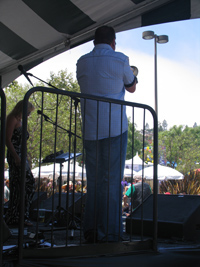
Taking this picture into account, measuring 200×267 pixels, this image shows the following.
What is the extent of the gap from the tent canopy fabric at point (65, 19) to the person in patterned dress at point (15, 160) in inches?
60.6

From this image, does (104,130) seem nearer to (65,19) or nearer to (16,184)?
(16,184)

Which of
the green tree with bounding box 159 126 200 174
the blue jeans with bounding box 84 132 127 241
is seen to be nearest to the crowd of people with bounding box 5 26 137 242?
the blue jeans with bounding box 84 132 127 241

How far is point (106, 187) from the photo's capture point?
2.88 metres

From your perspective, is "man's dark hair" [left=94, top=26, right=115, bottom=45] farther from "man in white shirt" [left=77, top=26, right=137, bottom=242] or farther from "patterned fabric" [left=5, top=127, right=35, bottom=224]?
"patterned fabric" [left=5, top=127, right=35, bottom=224]

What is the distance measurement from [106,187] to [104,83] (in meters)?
0.93

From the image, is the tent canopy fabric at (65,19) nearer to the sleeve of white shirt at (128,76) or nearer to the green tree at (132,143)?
the green tree at (132,143)

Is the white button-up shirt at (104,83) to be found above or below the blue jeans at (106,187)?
above

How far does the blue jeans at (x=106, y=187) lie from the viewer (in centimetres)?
287

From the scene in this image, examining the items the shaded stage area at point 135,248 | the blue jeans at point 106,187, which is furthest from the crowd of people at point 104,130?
the shaded stage area at point 135,248

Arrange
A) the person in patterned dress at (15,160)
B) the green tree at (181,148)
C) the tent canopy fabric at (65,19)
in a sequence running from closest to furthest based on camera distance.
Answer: the person in patterned dress at (15,160), the tent canopy fabric at (65,19), the green tree at (181,148)

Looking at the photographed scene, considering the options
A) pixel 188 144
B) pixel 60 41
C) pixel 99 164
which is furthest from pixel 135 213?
pixel 188 144

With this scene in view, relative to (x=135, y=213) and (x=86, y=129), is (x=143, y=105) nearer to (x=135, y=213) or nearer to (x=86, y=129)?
(x=86, y=129)

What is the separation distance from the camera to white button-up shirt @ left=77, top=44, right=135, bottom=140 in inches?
116

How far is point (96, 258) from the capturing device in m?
2.38
